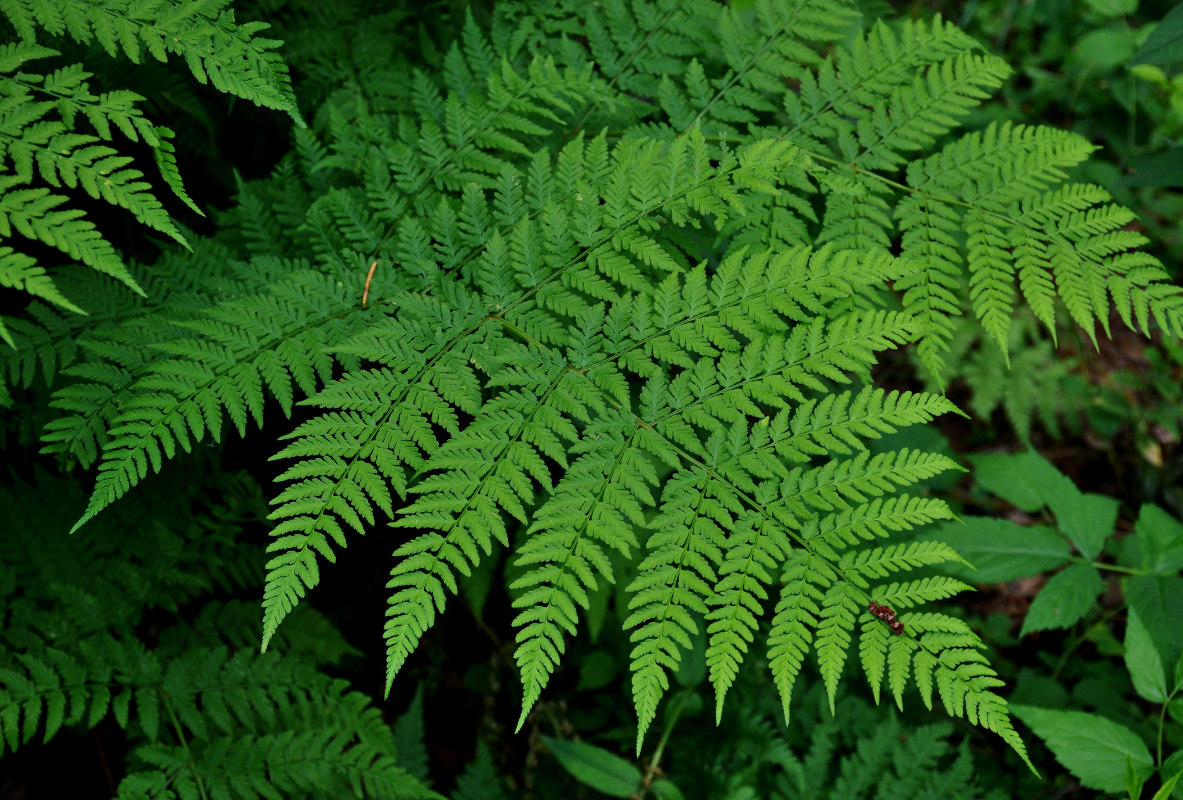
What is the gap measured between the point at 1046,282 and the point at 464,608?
2739 millimetres

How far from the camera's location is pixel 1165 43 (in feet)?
8.07

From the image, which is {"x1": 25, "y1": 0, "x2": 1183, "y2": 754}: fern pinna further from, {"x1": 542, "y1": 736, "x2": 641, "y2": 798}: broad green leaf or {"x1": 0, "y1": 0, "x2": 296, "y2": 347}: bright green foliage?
{"x1": 542, "y1": 736, "x2": 641, "y2": 798}: broad green leaf

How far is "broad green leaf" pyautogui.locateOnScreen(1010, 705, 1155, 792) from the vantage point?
2352 mm

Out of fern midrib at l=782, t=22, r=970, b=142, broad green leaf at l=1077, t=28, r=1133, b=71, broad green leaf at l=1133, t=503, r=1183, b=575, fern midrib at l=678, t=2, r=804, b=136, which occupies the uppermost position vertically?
fern midrib at l=678, t=2, r=804, b=136

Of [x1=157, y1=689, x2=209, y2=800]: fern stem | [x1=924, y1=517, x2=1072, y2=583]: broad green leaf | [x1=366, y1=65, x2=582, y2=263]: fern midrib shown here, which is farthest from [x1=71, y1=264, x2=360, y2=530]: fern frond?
[x1=924, y1=517, x2=1072, y2=583]: broad green leaf

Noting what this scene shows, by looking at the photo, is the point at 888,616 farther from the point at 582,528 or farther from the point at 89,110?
the point at 89,110

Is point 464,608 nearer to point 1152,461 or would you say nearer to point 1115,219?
point 1115,219

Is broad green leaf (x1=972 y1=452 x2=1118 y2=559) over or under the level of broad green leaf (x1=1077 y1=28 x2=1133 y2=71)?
under

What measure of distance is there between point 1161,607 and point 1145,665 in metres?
0.39

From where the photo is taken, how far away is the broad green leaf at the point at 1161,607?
2.64 meters

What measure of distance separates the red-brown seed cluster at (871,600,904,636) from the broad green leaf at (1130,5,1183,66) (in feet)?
6.35

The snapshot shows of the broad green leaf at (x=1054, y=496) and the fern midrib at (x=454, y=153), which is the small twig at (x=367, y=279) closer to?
the fern midrib at (x=454, y=153)

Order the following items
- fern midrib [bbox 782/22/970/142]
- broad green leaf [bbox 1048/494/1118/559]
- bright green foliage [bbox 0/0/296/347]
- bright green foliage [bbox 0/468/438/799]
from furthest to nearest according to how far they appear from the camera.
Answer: broad green leaf [bbox 1048/494/1118/559] → fern midrib [bbox 782/22/970/142] → bright green foliage [bbox 0/468/438/799] → bright green foliage [bbox 0/0/296/347]

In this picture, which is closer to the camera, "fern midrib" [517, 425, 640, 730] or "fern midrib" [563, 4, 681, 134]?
"fern midrib" [517, 425, 640, 730]
